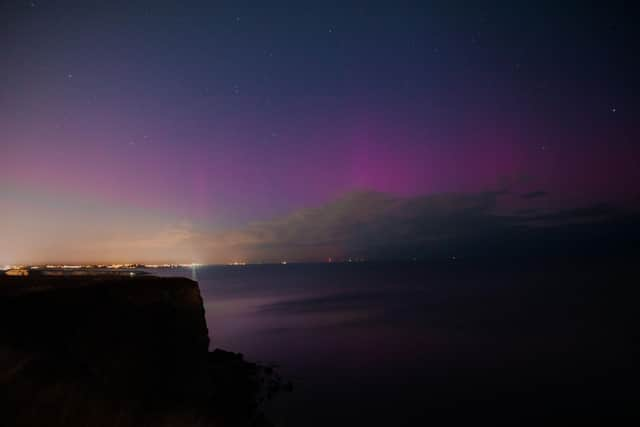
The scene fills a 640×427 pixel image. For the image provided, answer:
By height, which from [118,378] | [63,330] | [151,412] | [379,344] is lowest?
[379,344]

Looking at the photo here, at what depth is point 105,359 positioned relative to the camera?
540 inches

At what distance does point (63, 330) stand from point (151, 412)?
470 centimetres

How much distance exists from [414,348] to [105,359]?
2990 cm

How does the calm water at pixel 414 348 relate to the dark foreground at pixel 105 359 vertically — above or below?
below

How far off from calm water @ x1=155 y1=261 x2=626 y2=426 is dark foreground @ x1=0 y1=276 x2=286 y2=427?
679 centimetres

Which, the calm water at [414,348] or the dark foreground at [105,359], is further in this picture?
the calm water at [414,348]

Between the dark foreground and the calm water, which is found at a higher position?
the dark foreground

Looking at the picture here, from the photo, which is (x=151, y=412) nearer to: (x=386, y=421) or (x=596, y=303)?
(x=386, y=421)

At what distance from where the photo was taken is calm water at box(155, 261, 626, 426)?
23.2 metres

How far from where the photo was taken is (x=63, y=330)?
1342 centimetres

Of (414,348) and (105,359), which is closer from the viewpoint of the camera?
(105,359)

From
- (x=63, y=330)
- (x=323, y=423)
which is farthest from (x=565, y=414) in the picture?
(x=63, y=330)

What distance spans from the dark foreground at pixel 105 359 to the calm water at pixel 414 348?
22.3ft

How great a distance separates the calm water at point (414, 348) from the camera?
76.1 ft
